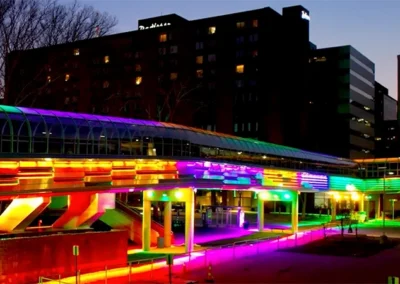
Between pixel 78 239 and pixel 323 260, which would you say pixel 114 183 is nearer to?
pixel 78 239

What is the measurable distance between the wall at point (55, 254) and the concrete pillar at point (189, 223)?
744 cm

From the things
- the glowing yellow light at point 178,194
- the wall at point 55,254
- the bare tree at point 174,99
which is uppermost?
the bare tree at point 174,99

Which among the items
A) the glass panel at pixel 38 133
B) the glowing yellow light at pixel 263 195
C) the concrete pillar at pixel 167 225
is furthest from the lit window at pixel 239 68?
the glass panel at pixel 38 133

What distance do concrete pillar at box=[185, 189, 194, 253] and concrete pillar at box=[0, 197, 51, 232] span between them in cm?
1175

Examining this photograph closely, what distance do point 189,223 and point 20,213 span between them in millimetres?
12506

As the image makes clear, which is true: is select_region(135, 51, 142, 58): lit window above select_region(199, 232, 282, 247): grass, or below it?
above

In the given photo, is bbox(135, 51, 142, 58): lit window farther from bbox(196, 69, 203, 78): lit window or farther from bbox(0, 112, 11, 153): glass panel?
bbox(0, 112, 11, 153): glass panel

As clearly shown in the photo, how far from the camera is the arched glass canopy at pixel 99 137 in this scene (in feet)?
96.1

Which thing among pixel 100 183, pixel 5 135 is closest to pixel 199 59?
pixel 100 183

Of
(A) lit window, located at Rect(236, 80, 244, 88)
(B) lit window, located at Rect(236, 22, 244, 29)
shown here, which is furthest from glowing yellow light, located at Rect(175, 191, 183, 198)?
(B) lit window, located at Rect(236, 22, 244, 29)

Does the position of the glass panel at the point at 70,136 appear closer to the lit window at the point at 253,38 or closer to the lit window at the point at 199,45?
the lit window at the point at 253,38

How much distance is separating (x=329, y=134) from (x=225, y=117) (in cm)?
2199

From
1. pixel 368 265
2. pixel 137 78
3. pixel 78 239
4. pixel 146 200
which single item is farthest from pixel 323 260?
pixel 137 78

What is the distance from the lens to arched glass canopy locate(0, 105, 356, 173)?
29.3 metres
